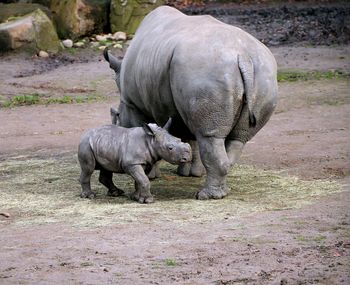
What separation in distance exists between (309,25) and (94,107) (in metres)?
7.26

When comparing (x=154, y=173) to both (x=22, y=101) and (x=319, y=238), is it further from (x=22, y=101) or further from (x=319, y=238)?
(x=22, y=101)

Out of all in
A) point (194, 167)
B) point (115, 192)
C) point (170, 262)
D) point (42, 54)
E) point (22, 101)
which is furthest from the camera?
point (42, 54)

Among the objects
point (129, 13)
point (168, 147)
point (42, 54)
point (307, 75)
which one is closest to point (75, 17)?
point (129, 13)

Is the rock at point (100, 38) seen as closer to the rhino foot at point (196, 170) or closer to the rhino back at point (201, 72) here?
the rhino foot at point (196, 170)

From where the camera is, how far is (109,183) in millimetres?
9688

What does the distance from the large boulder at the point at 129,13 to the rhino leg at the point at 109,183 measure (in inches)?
441

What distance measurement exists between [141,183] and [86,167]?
60 cm

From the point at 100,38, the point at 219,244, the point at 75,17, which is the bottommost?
the point at 100,38

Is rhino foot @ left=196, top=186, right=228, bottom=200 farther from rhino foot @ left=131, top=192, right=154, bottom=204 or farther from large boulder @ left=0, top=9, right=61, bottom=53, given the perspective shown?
large boulder @ left=0, top=9, right=61, bottom=53

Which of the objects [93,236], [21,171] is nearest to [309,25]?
[21,171]

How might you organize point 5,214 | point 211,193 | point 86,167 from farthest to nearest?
point 86,167
point 211,193
point 5,214

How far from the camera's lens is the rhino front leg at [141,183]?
360 inches

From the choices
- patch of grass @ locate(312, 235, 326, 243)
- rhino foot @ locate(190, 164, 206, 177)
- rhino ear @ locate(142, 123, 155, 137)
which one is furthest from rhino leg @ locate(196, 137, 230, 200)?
patch of grass @ locate(312, 235, 326, 243)

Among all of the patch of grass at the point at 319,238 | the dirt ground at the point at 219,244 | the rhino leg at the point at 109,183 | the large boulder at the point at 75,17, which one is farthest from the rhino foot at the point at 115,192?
the large boulder at the point at 75,17
